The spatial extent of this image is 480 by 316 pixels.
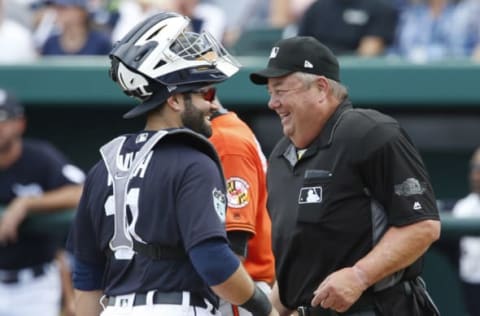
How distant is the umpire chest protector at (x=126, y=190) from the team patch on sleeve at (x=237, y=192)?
602 mm

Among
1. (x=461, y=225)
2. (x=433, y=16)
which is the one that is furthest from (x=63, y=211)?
(x=433, y=16)

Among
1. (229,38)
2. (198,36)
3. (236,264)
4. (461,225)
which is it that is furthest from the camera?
(229,38)

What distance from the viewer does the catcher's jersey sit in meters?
4.18

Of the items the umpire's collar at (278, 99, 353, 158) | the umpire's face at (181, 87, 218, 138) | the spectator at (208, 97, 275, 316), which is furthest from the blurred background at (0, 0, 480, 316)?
the umpire's face at (181, 87, 218, 138)

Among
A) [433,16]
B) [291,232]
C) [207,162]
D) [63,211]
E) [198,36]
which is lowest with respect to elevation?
[63,211]

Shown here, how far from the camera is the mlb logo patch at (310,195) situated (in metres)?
4.82

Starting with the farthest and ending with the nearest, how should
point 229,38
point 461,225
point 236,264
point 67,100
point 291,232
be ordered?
1. point 229,38
2. point 67,100
3. point 461,225
4. point 291,232
5. point 236,264

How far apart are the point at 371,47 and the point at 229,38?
1.50 metres

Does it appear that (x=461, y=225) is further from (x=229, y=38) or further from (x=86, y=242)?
(x=86, y=242)

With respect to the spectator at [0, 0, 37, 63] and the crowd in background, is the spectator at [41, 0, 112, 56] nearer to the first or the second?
the crowd in background

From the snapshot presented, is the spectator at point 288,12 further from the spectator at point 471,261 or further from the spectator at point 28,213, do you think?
the spectator at point 28,213

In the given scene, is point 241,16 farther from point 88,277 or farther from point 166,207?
point 166,207

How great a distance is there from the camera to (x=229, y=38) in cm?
1038

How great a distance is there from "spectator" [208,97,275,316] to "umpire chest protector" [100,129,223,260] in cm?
41
